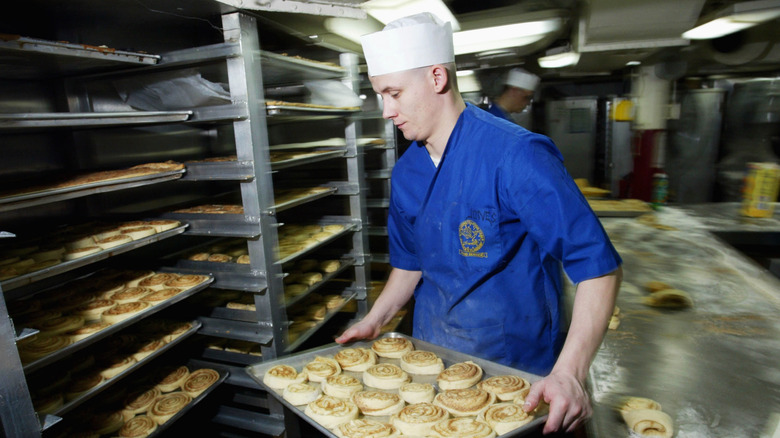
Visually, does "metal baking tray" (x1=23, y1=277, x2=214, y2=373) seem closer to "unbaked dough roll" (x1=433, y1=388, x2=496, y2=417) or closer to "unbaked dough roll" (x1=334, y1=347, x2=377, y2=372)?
"unbaked dough roll" (x1=334, y1=347, x2=377, y2=372)

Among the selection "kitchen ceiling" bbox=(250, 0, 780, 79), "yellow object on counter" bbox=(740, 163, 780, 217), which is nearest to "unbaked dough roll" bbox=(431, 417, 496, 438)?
"kitchen ceiling" bbox=(250, 0, 780, 79)

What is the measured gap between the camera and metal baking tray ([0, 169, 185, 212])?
1488 millimetres

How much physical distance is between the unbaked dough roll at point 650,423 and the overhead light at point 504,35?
3182 mm

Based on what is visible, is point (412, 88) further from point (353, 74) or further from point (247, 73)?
point (353, 74)

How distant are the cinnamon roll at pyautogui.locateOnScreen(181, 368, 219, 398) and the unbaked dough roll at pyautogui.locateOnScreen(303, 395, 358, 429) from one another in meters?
1.33

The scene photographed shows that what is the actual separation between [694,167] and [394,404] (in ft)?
27.8

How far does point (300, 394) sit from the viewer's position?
5.02 ft

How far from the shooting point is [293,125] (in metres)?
4.73

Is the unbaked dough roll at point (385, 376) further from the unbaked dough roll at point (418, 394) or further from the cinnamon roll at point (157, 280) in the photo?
the cinnamon roll at point (157, 280)

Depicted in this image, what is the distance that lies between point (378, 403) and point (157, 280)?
1.61m

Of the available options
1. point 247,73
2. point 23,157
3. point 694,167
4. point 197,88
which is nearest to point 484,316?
point 247,73

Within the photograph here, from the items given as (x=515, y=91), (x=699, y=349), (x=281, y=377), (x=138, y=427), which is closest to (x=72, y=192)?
(x=281, y=377)

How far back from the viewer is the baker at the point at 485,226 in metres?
1.35

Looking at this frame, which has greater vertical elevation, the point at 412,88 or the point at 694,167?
the point at 412,88
